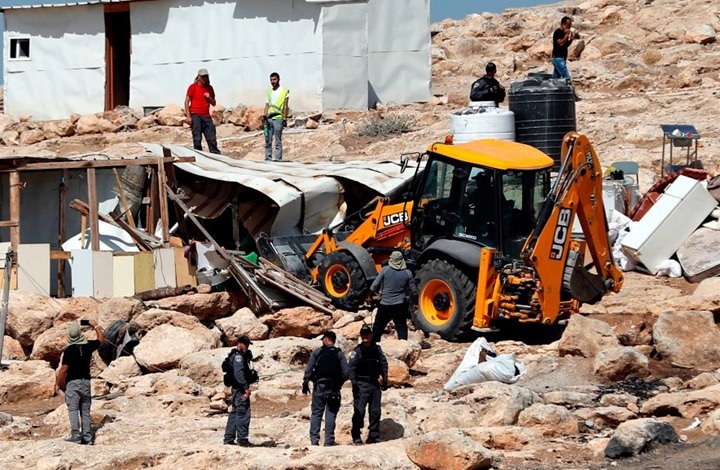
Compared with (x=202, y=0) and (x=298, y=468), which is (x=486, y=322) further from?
(x=202, y=0)

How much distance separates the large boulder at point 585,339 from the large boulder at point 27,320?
6.63 m

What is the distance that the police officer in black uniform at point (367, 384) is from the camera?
1158 centimetres

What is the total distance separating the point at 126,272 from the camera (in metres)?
18.3

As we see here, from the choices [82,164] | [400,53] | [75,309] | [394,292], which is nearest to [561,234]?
[394,292]

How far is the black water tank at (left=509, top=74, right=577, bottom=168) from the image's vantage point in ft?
63.7

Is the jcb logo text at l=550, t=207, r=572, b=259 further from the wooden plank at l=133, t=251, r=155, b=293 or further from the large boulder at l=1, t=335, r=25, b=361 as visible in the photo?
the large boulder at l=1, t=335, r=25, b=361

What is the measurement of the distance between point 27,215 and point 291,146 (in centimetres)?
619

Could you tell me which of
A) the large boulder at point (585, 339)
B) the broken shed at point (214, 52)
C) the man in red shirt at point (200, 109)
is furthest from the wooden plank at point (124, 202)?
the broken shed at point (214, 52)

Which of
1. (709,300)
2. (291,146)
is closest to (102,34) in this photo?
(291,146)

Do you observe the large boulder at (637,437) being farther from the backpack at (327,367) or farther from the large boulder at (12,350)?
the large boulder at (12,350)

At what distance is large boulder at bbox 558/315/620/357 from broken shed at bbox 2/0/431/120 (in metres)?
12.9

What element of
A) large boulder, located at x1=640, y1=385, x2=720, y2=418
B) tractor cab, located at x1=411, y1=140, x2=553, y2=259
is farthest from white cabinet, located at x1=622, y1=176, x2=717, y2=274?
large boulder, located at x1=640, y1=385, x2=720, y2=418

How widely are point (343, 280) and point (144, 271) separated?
300 centimetres

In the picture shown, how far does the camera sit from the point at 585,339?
14.5m
